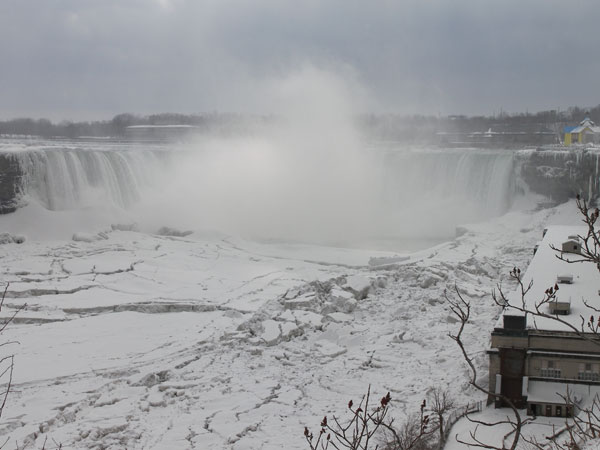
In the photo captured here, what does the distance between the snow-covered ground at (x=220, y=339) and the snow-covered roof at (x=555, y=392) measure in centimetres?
107

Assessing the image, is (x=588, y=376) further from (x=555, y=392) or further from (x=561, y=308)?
(x=561, y=308)

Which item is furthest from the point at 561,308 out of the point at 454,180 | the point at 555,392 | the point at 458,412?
the point at 454,180

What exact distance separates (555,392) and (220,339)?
23.4 feet

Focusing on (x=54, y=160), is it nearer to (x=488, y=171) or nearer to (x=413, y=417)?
(x=488, y=171)

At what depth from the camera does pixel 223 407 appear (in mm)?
10516

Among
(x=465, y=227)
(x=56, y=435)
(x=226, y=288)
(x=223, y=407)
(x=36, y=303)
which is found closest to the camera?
(x=56, y=435)

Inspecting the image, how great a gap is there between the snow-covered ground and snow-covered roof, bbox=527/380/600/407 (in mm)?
1067

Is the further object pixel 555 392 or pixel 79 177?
pixel 79 177

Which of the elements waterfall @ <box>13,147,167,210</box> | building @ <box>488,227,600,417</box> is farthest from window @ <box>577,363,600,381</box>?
waterfall @ <box>13,147,167,210</box>

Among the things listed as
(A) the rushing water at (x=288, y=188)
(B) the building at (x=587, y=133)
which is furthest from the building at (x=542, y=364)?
(B) the building at (x=587, y=133)

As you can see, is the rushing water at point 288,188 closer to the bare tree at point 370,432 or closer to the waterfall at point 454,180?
the waterfall at point 454,180

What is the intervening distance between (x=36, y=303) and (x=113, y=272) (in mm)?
3462

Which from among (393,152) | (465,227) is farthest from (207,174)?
(465,227)

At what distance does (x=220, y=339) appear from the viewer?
13656 millimetres
